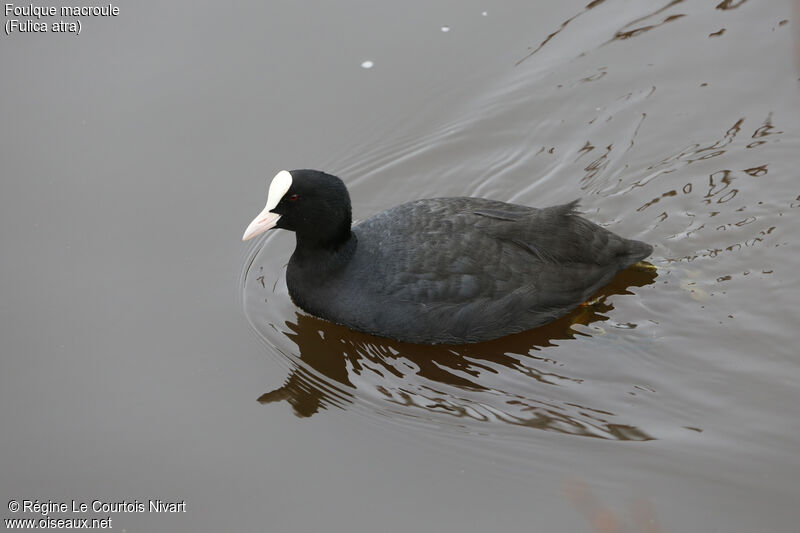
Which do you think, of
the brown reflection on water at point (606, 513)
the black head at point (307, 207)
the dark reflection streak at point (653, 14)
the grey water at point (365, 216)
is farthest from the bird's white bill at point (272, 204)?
the dark reflection streak at point (653, 14)

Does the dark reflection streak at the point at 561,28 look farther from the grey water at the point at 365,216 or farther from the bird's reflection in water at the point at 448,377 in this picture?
the bird's reflection in water at the point at 448,377

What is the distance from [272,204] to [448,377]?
4.87ft

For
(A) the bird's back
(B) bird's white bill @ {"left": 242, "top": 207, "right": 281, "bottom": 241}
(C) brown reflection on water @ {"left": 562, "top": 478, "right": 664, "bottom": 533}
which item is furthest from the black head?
(C) brown reflection on water @ {"left": 562, "top": 478, "right": 664, "bottom": 533}

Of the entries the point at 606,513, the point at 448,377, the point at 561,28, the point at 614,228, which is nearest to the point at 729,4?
the point at 561,28

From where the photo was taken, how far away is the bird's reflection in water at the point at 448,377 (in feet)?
17.6

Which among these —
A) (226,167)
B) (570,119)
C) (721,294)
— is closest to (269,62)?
(226,167)

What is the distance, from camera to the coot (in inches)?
221

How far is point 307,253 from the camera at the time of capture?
587 centimetres

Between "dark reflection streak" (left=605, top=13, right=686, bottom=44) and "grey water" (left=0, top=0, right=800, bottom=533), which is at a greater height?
"dark reflection streak" (left=605, top=13, right=686, bottom=44)

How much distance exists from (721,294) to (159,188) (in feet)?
12.9

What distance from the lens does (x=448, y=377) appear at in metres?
5.68

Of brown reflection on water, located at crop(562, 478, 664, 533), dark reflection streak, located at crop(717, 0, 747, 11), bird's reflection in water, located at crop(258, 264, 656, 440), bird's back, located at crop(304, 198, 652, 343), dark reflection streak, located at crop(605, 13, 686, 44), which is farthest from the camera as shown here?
dark reflection streak, located at crop(717, 0, 747, 11)

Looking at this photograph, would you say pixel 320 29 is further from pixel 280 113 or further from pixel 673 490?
pixel 673 490

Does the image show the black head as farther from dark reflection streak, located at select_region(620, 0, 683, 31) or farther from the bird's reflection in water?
dark reflection streak, located at select_region(620, 0, 683, 31)
